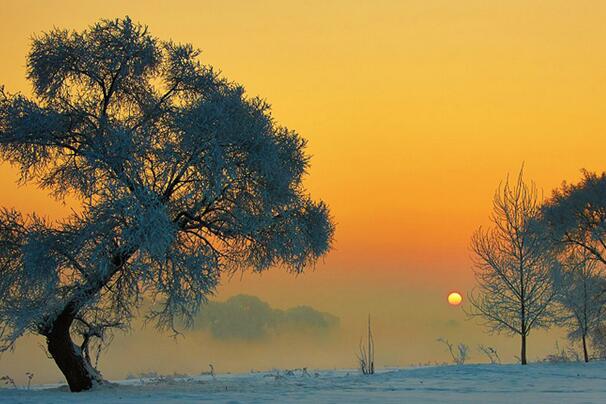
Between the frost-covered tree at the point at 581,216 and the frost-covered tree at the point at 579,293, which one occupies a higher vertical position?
the frost-covered tree at the point at 581,216

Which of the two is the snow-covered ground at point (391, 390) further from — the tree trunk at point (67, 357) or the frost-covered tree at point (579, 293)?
the frost-covered tree at point (579, 293)

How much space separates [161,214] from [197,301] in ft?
8.86

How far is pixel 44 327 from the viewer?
19266 millimetres

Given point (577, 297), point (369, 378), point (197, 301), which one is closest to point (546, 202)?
point (577, 297)

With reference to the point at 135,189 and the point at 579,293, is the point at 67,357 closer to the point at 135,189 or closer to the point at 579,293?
the point at 135,189

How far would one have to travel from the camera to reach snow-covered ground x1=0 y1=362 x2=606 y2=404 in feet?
50.3

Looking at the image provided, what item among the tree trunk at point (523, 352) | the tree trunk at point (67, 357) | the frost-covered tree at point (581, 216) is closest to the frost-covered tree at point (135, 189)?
the tree trunk at point (67, 357)

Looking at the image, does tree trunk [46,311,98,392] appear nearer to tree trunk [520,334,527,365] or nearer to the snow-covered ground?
the snow-covered ground

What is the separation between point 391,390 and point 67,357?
8.95m

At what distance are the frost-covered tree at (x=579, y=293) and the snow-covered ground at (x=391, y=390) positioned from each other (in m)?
6.82

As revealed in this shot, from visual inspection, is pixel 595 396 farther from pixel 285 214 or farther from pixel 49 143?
pixel 49 143

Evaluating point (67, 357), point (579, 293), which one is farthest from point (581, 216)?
point (67, 357)

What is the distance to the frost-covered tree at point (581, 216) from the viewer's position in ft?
123

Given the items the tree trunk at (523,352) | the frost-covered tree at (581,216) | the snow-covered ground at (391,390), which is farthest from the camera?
the frost-covered tree at (581,216)
